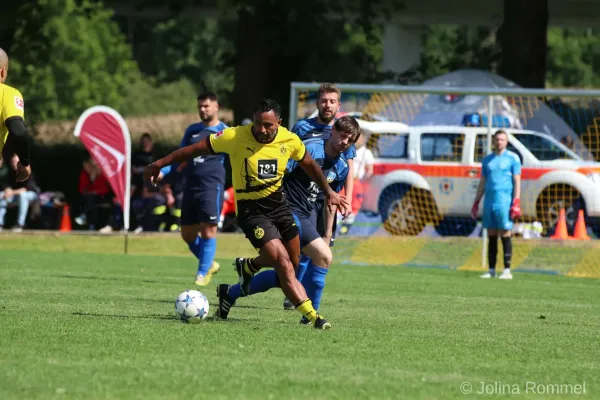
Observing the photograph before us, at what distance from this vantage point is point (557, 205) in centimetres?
2230

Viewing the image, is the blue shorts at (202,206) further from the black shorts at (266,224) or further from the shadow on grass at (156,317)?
the black shorts at (266,224)

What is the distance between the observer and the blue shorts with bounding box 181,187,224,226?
1517cm

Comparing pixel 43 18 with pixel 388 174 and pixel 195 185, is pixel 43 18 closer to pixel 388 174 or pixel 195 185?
pixel 388 174

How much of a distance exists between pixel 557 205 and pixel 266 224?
510 inches

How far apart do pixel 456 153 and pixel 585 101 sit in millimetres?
2373

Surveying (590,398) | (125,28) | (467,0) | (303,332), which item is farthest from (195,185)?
(125,28)

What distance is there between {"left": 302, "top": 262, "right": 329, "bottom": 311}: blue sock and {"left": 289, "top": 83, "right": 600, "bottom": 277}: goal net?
32.8ft

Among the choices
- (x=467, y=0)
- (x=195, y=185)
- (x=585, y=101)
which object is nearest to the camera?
(x=195, y=185)

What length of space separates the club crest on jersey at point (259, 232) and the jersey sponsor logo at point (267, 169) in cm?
40

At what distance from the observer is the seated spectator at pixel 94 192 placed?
2528cm

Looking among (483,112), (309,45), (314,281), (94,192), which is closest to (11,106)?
(314,281)

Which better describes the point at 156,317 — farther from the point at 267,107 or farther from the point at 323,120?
the point at 323,120

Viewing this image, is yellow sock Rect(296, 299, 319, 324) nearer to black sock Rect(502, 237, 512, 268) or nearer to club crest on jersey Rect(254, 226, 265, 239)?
club crest on jersey Rect(254, 226, 265, 239)

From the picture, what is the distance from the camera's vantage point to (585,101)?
21969mm
